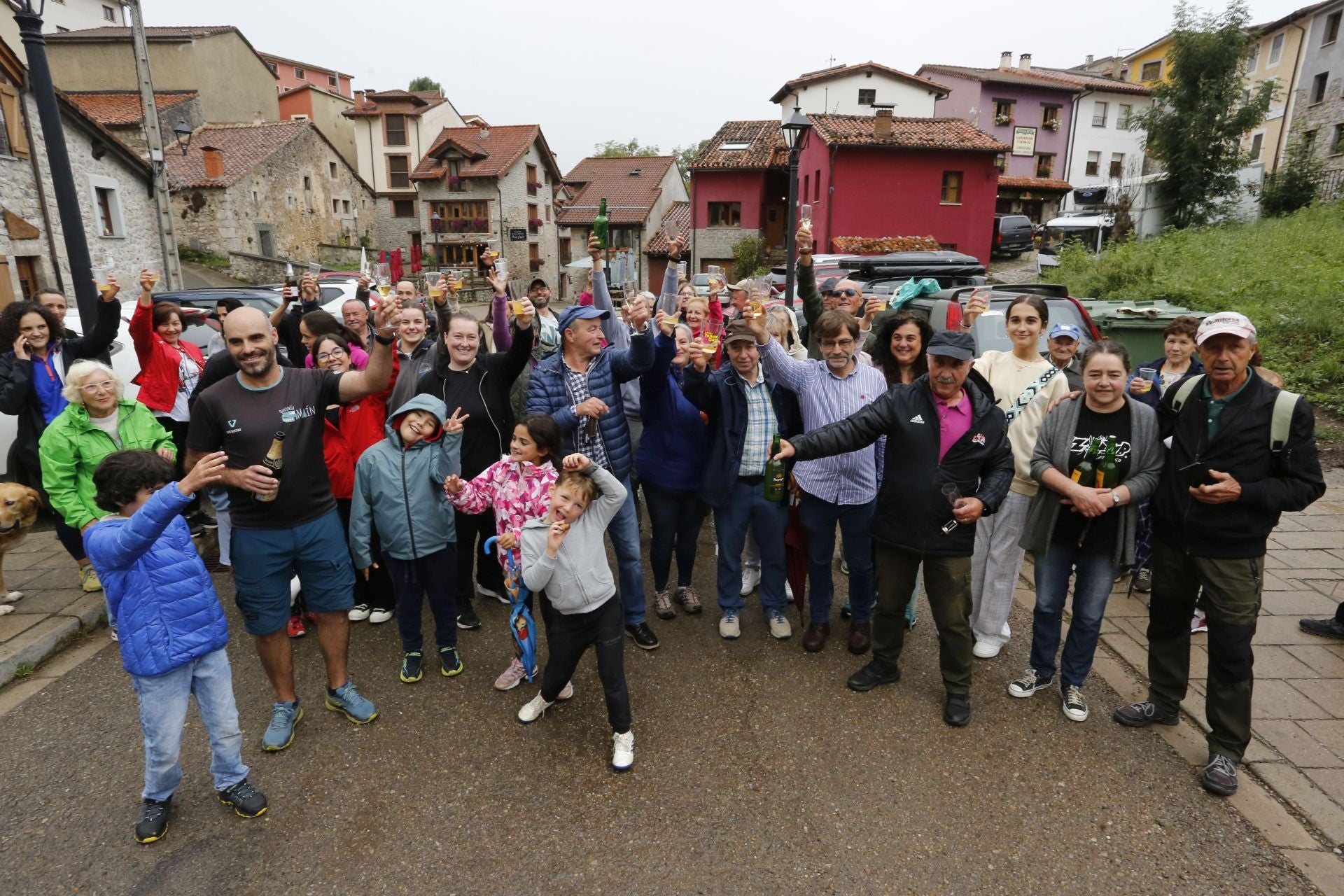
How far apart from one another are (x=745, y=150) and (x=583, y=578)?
35.3m

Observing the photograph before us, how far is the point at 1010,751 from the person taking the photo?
11.8 feet

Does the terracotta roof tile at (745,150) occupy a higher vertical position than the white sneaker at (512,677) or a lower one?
higher

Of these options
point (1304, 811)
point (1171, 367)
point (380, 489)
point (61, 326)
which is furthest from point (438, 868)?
point (1171, 367)

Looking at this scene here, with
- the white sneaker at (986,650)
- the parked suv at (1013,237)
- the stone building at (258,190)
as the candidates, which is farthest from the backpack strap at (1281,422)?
the stone building at (258,190)

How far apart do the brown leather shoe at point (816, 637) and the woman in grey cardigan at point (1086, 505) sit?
3.52 ft

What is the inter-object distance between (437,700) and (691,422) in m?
2.16

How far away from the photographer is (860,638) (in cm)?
454

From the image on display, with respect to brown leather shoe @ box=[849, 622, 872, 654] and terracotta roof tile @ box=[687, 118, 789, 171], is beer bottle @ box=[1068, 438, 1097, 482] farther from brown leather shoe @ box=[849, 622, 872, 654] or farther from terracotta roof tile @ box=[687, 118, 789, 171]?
terracotta roof tile @ box=[687, 118, 789, 171]

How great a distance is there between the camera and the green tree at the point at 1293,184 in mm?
22547

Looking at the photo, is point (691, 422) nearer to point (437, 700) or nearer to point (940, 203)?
point (437, 700)

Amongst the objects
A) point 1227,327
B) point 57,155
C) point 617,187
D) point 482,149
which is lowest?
point 1227,327

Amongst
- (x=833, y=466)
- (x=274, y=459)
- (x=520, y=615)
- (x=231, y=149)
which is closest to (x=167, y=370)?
(x=274, y=459)

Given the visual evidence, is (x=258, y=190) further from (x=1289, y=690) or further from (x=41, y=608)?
(x=1289, y=690)

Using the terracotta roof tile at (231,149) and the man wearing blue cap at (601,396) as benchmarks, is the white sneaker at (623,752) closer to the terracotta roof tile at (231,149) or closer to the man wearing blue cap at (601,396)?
the man wearing blue cap at (601,396)
